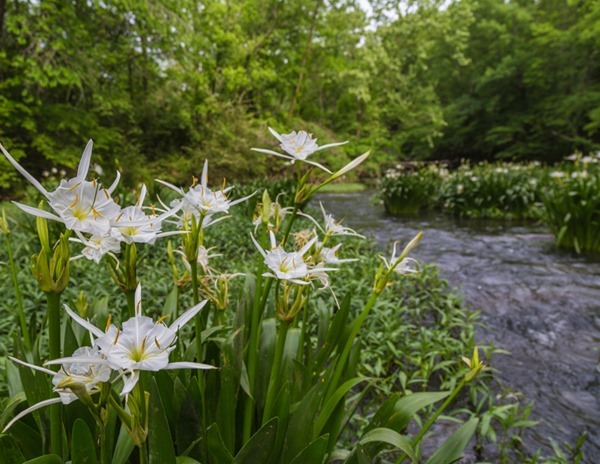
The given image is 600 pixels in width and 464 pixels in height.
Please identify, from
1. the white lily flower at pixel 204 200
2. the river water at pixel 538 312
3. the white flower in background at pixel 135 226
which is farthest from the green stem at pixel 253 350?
the river water at pixel 538 312

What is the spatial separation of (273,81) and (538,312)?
13792 mm

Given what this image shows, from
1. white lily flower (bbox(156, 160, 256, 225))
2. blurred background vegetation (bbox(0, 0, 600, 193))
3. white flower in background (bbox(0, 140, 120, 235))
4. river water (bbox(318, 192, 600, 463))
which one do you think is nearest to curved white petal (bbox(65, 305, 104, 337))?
white flower in background (bbox(0, 140, 120, 235))

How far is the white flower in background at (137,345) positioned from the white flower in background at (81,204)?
114 mm

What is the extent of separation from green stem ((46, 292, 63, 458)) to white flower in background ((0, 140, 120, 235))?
0.42 feet

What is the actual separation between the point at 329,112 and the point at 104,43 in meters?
12.4

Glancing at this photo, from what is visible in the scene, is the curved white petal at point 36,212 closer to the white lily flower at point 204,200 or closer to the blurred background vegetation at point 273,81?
the white lily flower at point 204,200

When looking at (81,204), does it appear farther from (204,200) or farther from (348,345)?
(348,345)

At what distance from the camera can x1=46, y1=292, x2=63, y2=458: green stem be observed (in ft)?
1.97

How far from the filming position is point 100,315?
3.58ft

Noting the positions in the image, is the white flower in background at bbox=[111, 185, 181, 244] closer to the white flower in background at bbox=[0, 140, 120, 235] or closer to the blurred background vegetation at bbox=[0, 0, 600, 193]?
the white flower in background at bbox=[0, 140, 120, 235]

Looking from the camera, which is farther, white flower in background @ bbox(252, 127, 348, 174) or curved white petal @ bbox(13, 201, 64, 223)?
white flower in background @ bbox(252, 127, 348, 174)

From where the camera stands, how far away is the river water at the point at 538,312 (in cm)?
200

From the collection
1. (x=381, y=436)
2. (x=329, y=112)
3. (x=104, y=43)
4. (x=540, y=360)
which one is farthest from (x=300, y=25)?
(x=381, y=436)

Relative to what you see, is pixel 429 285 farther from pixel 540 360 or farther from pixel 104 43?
pixel 104 43
